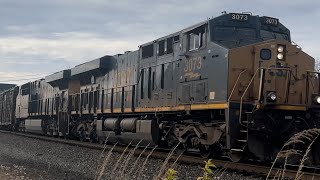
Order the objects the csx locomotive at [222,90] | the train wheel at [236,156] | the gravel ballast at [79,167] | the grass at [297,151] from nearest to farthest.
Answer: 1. the grass at [297,151]
2. the gravel ballast at [79,167]
3. the csx locomotive at [222,90]
4. the train wheel at [236,156]

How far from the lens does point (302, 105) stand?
10672 millimetres

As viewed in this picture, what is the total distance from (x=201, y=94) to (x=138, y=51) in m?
5.67

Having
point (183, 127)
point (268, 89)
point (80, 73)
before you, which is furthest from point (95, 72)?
point (268, 89)

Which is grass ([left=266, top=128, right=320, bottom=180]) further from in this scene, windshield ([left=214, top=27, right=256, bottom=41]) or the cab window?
the cab window

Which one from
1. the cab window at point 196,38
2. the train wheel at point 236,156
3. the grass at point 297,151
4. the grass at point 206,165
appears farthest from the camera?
the cab window at point 196,38

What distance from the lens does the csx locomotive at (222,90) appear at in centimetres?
1055

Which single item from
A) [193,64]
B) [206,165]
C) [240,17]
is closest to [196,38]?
[193,64]

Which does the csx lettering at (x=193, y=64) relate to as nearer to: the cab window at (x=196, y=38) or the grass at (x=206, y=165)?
the cab window at (x=196, y=38)

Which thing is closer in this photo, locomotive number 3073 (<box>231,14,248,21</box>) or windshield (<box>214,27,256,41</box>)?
windshield (<box>214,27,256,41</box>)

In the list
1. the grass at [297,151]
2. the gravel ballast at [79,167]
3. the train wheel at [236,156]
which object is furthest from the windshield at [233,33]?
the gravel ballast at [79,167]

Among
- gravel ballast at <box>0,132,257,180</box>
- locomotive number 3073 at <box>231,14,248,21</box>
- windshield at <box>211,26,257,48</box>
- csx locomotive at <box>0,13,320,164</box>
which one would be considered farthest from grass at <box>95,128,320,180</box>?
locomotive number 3073 at <box>231,14,248,21</box>

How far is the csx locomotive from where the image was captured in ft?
34.6

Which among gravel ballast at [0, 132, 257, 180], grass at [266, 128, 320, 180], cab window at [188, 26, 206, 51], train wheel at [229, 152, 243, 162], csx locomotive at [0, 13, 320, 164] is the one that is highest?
cab window at [188, 26, 206, 51]

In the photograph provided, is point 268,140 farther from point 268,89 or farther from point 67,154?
point 67,154
